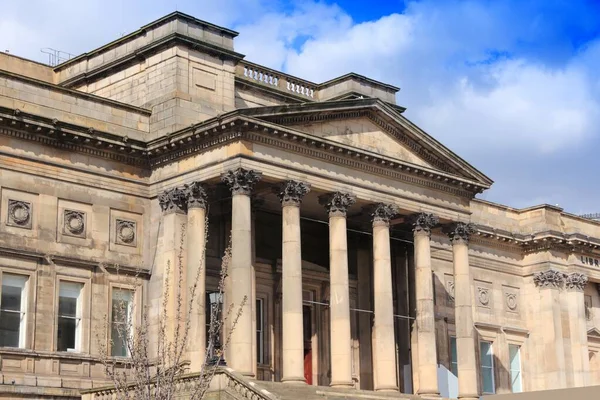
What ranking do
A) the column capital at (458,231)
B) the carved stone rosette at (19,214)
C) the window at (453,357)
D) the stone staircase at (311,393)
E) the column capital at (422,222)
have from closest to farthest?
the stone staircase at (311,393)
the carved stone rosette at (19,214)
the column capital at (422,222)
the column capital at (458,231)
the window at (453,357)

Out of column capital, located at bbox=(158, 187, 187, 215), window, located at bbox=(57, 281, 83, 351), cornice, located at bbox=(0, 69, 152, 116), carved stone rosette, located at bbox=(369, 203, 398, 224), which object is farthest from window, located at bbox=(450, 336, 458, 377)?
window, located at bbox=(57, 281, 83, 351)

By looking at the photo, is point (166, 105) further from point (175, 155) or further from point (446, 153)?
point (446, 153)

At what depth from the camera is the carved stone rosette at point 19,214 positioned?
34031mm

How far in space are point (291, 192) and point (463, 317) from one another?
31.0 feet

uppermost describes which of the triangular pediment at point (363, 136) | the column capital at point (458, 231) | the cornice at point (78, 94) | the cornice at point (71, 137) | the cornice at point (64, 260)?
the cornice at point (78, 94)

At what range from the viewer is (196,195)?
35.8 m

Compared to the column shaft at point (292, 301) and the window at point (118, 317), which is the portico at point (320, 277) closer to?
the column shaft at point (292, 301)

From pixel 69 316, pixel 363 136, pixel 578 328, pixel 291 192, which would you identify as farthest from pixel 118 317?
pixel 578 328

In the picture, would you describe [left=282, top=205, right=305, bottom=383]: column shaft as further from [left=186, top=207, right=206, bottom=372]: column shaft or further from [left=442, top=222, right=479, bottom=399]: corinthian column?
[left=442, top=222, right=479, bottom=399]: corinthian column

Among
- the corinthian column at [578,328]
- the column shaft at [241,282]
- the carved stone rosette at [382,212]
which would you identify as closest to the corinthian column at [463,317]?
the carved stone rosette at [382,212]

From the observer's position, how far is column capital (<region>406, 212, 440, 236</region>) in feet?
132

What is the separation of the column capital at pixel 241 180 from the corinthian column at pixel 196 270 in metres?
1.58

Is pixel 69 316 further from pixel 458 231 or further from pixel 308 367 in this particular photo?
pixel 458 231

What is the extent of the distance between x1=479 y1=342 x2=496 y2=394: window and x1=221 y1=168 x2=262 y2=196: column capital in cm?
1882
